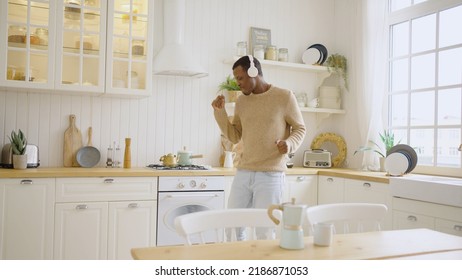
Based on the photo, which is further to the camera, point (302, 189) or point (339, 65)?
point (339, 65)

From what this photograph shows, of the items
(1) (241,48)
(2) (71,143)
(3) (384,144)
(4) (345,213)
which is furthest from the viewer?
(1) (241,48)

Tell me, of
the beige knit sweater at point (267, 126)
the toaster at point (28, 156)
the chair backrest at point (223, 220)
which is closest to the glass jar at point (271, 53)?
the beige knit sweater at point (267, 126)

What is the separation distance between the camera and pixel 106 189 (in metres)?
3.06

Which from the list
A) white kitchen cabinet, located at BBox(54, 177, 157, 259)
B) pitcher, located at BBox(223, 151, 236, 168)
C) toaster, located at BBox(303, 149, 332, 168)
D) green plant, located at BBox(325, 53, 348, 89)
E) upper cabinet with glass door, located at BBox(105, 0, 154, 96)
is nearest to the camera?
white kitchen cabinet, located at BBox(54, 177, 157, 259)

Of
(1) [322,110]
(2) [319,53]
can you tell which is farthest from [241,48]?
(1) [322,110]

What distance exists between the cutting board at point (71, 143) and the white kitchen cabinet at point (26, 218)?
0.53 m

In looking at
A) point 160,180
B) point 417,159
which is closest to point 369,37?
point 417,159

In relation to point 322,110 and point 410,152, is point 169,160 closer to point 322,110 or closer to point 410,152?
point 322,110

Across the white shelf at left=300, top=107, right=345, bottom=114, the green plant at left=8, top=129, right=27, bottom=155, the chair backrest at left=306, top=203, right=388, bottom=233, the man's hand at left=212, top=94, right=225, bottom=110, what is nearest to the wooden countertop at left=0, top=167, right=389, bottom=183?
the green plant at left=8, top=129, right=27, bottom=155

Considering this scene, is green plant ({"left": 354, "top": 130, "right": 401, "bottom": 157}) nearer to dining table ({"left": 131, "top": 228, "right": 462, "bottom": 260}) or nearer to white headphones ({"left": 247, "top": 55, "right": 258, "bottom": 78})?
white headphones ({"left": 247, "top": 55, "right": 258, "bottom": 78})

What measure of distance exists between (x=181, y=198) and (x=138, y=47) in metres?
1.22

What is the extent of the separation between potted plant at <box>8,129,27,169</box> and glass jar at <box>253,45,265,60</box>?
80.6 inches

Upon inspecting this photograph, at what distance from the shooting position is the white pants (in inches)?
91.2
